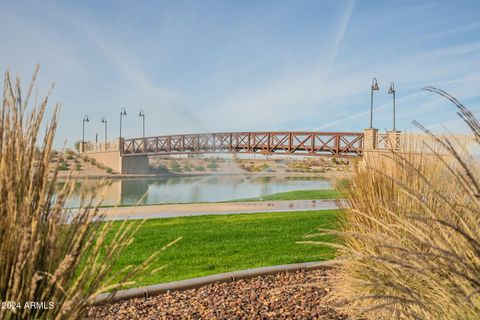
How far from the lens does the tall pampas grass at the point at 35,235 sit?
1.74 meters

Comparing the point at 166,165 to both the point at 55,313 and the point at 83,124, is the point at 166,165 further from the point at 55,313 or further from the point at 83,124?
the point at 55,313

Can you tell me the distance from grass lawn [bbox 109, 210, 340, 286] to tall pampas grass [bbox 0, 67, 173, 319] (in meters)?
2.81

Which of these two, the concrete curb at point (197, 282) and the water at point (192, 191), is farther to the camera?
the water at point (192, 191)

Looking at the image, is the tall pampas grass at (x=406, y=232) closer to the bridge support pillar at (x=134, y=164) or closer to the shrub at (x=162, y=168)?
the bridge support pillar at (x=134, y=164)

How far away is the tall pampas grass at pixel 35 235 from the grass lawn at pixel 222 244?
9.22 feet

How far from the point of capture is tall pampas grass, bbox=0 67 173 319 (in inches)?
68.6

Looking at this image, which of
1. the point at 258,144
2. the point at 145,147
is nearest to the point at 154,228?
the point at 258,144

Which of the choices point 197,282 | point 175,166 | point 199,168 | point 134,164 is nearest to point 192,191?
point 197,282

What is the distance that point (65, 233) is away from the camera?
1.96 meters

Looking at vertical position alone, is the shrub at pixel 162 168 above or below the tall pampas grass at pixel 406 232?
below

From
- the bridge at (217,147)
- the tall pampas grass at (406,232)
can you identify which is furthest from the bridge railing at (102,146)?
the tall pampas grass at (406,232)

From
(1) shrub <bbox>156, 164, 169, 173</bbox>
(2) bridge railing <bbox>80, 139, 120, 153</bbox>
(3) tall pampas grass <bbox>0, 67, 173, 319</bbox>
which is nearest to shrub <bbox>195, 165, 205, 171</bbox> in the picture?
(1) shrub <bbox>156, 164, 169, 173</bbox>

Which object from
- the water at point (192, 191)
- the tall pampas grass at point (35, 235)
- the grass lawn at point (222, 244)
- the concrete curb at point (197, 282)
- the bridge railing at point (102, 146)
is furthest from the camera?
the bridge railing at point (102, 146)

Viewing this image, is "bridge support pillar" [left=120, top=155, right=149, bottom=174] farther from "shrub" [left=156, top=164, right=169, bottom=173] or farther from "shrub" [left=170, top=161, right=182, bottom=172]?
"shrub" [left=170, top=161, right=182, bottom=172]
